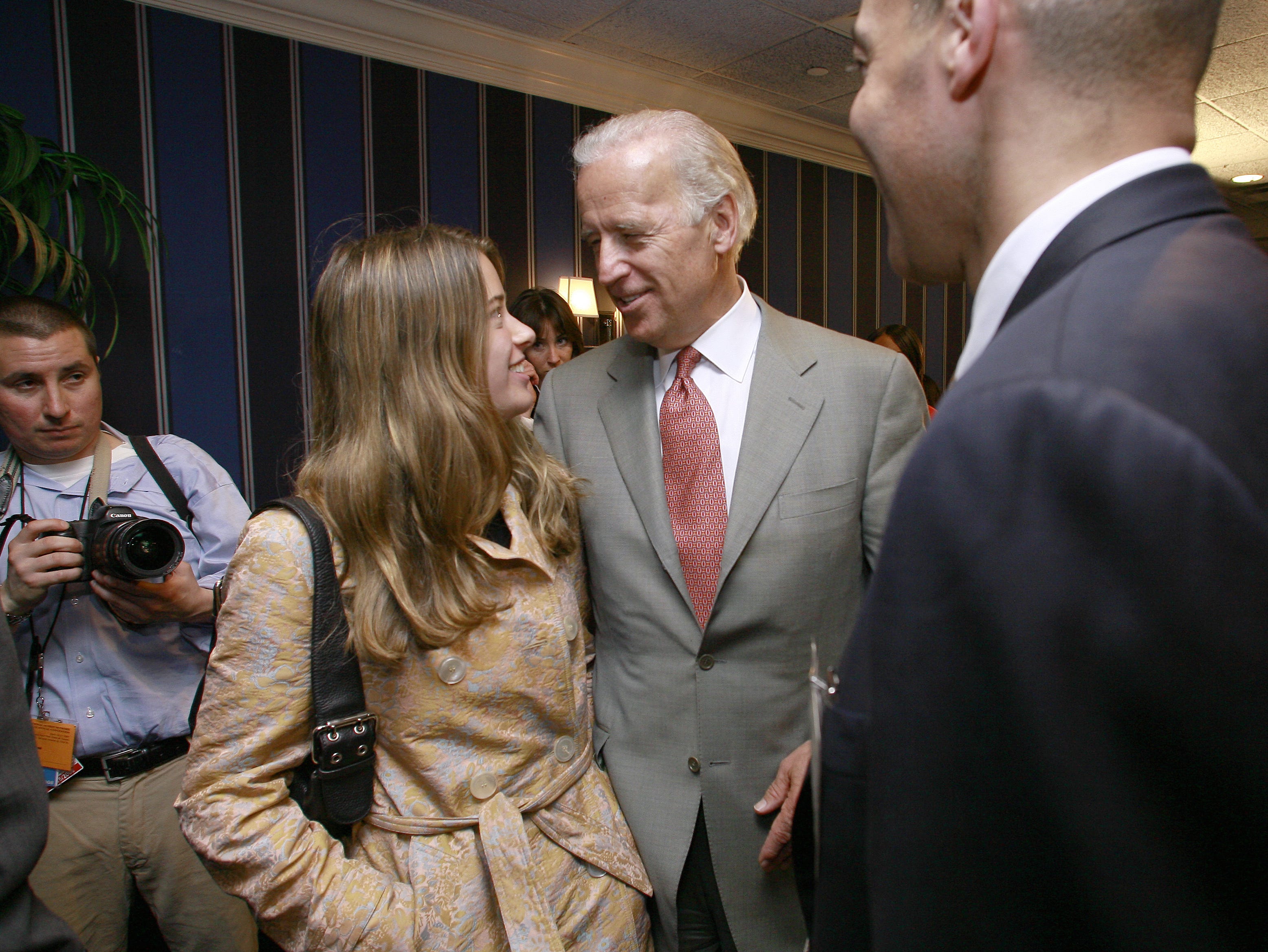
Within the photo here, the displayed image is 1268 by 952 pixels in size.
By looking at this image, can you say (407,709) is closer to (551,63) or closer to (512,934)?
(512,934)

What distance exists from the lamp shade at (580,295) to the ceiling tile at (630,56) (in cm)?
120

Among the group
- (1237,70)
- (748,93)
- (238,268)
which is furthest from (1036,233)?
(1237,70)

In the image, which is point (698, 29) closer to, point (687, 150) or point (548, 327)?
point (548, 327)

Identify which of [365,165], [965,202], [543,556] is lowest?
[543,556]

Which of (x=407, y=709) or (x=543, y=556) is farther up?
(x=543, y=556)

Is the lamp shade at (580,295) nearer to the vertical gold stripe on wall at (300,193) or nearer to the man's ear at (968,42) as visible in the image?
the vertical gold stripe on wall at (300,193)

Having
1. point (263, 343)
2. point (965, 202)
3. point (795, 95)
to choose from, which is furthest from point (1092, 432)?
point (795, 95)

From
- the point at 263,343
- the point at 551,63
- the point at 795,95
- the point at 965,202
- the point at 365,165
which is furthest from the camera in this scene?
the point at 795,95

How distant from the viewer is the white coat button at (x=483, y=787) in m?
1.12

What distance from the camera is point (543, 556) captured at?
1.28 metres

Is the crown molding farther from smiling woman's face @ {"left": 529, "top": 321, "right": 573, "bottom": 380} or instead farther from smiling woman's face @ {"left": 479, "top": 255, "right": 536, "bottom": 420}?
smiling woman's face @ {"left": 479, "top": 255, "right": 536, "bottom": 420}

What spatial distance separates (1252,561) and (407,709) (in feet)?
3.30

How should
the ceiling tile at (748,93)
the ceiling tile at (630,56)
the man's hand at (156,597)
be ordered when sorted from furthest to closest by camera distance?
the ceiling tile at (748,93), the ceiling tile at (630,56), the man's hand at (156,597)

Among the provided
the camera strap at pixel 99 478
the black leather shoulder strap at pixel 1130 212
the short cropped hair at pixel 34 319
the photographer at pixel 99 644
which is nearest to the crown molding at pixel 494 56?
the short cropped hair at pixel 34 319
